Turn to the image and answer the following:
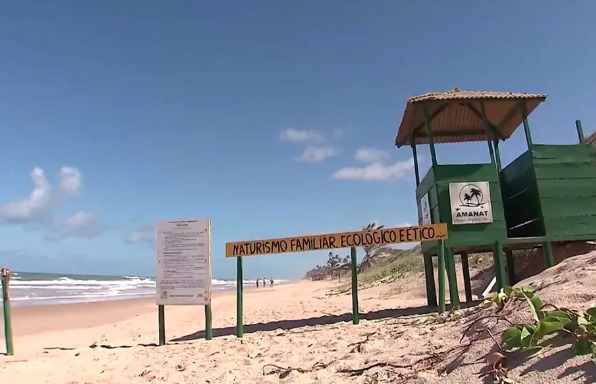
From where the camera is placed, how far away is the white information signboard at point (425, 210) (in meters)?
10.2

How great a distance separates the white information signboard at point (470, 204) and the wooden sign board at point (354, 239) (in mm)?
1095

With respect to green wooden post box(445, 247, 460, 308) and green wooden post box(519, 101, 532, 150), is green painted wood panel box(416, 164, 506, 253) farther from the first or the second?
green wooden post box(519, 101, 532, 150)

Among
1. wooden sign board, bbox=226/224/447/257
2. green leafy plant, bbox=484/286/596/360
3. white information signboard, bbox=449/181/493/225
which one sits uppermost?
white information signboard, bbox=449/181/493/225

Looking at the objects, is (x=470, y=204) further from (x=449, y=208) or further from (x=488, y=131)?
(x=488, y=131)

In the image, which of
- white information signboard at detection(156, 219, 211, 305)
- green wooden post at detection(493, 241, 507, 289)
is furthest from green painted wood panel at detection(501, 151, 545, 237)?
white information signboard at detection(156, 219, 211, 305)

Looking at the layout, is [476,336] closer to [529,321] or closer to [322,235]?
[529,321]

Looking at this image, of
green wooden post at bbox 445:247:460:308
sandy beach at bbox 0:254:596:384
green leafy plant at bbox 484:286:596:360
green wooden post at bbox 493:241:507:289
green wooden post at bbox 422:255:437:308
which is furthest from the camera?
green wooden post at bbox 422:255:437:308

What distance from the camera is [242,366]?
5.67m

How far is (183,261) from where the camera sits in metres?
8.71

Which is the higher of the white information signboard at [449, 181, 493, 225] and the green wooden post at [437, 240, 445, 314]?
the white information signboard at [449, 181, 493, 225]

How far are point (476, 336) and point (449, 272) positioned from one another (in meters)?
5.71

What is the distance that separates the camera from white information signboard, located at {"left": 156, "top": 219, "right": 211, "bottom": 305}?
8.62 metres

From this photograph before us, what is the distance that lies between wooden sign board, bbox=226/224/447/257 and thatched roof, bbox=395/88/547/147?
2.88m

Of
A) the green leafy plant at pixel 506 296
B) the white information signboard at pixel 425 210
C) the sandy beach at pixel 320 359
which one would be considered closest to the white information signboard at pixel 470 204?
the white information signboard at pixel 425 210
